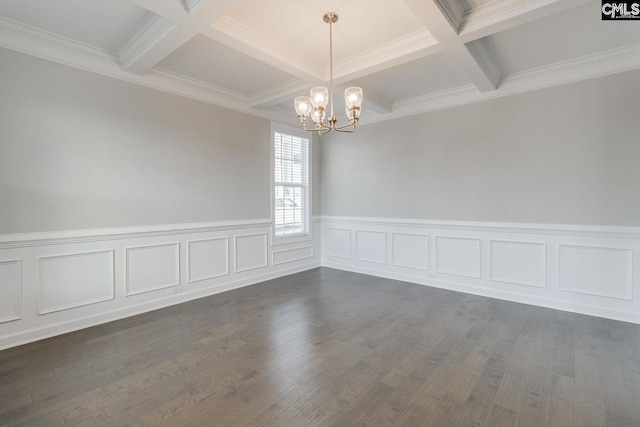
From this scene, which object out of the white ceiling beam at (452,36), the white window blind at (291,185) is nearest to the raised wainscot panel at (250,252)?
the white window blind at (291,185)

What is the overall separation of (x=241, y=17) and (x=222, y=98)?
1.80 metres

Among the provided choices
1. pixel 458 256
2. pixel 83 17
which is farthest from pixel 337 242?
pixel 83 17

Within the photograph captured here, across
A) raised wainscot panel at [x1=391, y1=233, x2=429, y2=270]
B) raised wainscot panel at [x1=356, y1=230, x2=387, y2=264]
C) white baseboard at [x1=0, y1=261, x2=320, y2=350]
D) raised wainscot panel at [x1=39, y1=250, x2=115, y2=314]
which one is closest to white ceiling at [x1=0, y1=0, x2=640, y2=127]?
raised wainscot panel at [x1=39, y1=250, x2=115, y2=314]

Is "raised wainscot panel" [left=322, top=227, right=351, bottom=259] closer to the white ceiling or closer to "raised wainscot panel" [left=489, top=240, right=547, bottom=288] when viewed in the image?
"raised wainscot panel" [left=489, top=240, right=547, bottom=288]

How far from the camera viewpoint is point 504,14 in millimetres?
2330

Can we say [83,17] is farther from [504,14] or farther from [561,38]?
[561,38]

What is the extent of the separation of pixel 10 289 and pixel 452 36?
15.0 ft

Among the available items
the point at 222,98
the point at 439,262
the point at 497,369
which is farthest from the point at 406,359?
the point at 222,98

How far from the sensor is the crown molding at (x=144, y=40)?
98.2 inches

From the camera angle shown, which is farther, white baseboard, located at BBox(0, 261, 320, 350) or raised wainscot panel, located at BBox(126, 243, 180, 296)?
raised wainscot panel, located at BBox(126, 243, 180, 296)

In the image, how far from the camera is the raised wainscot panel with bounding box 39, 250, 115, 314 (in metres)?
2.89

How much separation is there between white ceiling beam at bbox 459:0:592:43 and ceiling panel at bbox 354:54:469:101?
2.13ft

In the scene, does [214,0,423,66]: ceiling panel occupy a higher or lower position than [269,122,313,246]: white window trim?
higher

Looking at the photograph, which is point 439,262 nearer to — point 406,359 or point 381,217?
point 381,217
